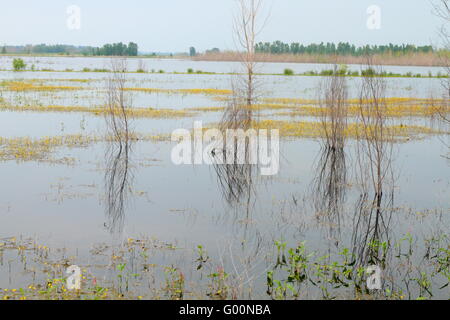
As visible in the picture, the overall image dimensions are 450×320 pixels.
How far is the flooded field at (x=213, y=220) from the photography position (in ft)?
24.7

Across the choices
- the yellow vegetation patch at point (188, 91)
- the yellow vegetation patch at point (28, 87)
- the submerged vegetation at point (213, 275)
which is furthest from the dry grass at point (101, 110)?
the submerged vegetation at point (213, 275)

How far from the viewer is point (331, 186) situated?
13.5m

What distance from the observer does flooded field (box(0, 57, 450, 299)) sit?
7527mm

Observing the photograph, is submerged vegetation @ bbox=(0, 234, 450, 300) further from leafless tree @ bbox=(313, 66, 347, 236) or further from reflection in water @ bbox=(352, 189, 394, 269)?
leafless tree @ bbox=(313, 66, 347, 236)

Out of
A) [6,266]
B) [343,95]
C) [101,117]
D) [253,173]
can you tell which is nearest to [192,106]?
[101,117]

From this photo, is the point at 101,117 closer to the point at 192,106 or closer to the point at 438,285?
the point at 192,106

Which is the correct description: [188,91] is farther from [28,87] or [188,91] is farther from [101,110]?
[101,110]

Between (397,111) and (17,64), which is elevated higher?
(17,64)

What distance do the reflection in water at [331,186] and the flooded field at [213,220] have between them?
0.17ft

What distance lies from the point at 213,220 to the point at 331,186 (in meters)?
4.01

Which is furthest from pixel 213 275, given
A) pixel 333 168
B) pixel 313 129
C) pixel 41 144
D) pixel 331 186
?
pixel 313 129

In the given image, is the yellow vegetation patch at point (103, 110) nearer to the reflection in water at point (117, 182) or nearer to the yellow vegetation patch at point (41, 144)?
the yellow vegetation patch at point (41, 144)

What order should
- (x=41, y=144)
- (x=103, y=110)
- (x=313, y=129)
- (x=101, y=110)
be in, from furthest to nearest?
(x=101, y=110)
(x=103, y=110)
(x=313, y=129)
(x=41, y=144)
